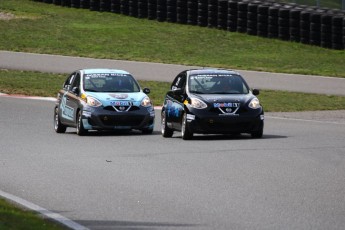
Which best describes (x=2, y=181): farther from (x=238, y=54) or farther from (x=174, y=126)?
(x=238, y=54)

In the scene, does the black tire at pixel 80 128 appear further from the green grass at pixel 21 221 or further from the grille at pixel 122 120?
the green grass at pixel 21 221

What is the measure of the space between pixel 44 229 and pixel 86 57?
30.4 meters

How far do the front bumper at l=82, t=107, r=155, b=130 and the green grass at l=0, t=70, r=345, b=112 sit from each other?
7116 millimetres

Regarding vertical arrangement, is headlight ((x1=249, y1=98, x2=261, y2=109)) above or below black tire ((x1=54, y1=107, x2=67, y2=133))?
above

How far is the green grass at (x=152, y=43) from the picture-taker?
1570 inches

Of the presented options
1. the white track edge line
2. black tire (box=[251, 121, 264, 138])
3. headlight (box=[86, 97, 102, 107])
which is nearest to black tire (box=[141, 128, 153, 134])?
headlight (box=[86, 97, 102, 107])

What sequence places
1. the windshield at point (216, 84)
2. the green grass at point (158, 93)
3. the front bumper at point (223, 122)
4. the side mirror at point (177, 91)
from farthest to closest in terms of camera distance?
the green grass at point (158, 93) → the side mirror at point (177, 91) → the windshield at point (216, 84) → the front bumper at point (223, 122)

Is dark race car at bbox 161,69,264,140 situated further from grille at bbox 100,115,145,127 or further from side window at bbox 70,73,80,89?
side window at bbox 70,73,80,89

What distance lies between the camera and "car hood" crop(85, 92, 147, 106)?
24.1 metres

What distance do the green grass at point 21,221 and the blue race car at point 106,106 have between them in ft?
37.7

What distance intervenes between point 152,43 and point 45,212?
31743 millimetres

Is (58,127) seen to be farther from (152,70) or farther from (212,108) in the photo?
(152,70)

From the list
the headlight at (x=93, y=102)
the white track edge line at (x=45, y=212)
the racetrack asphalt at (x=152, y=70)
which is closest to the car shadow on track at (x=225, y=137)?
the headlight at (x=93, y=102)

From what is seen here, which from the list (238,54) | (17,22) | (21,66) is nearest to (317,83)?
(238,54)
